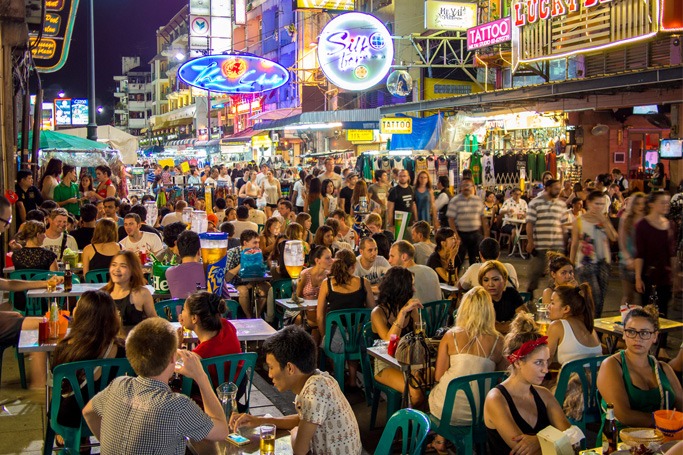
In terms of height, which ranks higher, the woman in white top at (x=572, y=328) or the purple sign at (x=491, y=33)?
the purple sign at (x=491, y=33)

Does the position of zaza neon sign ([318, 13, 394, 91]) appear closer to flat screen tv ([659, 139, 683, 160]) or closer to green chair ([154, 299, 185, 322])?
flat screen tv ([659, 139, 683, 160])

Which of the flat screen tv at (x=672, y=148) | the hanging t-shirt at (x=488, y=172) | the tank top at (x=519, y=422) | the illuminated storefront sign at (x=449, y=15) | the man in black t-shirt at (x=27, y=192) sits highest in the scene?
the illuminated storefront sign at (x=449, y=15)

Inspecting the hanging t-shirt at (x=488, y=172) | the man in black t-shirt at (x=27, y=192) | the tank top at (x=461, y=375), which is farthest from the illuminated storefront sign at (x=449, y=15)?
the tank top at (x=461, y=375)

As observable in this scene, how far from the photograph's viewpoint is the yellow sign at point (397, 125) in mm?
20953

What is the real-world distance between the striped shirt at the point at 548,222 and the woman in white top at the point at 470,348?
5.03m

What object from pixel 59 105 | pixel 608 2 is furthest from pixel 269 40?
pixel 608 2

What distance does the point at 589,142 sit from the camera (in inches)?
793

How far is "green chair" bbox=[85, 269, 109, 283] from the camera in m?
8.66

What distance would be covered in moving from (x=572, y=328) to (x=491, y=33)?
53.2ft

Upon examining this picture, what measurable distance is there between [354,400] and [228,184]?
15.0 m

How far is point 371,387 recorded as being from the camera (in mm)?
7172

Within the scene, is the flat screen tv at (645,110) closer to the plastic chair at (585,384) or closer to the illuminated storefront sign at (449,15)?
the illuminated storefront sign at (449,15)

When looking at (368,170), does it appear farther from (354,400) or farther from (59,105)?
(59,105)

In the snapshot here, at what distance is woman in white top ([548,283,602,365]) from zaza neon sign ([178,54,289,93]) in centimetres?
1232
